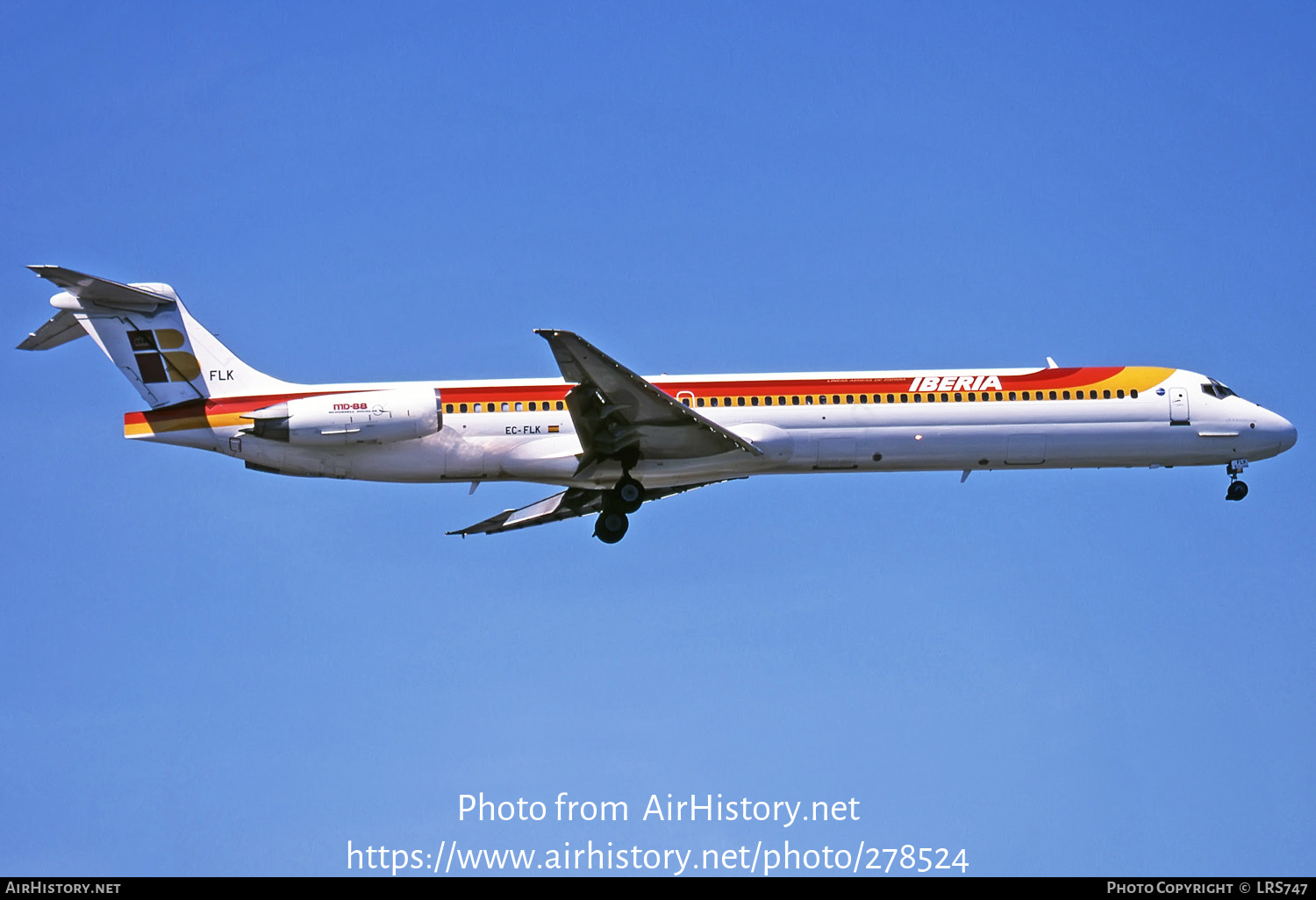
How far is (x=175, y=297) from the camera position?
29359 mm

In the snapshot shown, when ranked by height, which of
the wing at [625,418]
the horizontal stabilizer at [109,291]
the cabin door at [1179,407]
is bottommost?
the wing at [625,418]

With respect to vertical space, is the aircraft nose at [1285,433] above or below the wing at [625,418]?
above

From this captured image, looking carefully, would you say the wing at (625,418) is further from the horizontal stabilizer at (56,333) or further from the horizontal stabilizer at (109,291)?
the horizontal stabilizer at (56,333)

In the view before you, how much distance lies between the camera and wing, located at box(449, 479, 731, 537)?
1282 inches

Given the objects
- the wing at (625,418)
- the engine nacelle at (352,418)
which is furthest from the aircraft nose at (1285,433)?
the engine nacelle at (352,418)

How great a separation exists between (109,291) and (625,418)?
33.1ft

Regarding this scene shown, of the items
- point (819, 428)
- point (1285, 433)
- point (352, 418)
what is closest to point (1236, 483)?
point (1285, 433)

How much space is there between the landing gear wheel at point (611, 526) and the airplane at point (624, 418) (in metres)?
0.04

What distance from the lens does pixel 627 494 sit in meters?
29.8

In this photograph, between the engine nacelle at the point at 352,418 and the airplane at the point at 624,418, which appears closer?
the engine nacelle at the point at 352,418

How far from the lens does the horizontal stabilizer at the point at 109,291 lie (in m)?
27.0

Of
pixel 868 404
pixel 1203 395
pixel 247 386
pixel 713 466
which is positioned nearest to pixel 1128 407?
pixel 1203 395

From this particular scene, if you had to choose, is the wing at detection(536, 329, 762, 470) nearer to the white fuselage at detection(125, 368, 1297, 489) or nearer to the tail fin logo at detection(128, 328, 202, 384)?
Answer: the white fuselage at detection(125, 368, 1297, 489)
